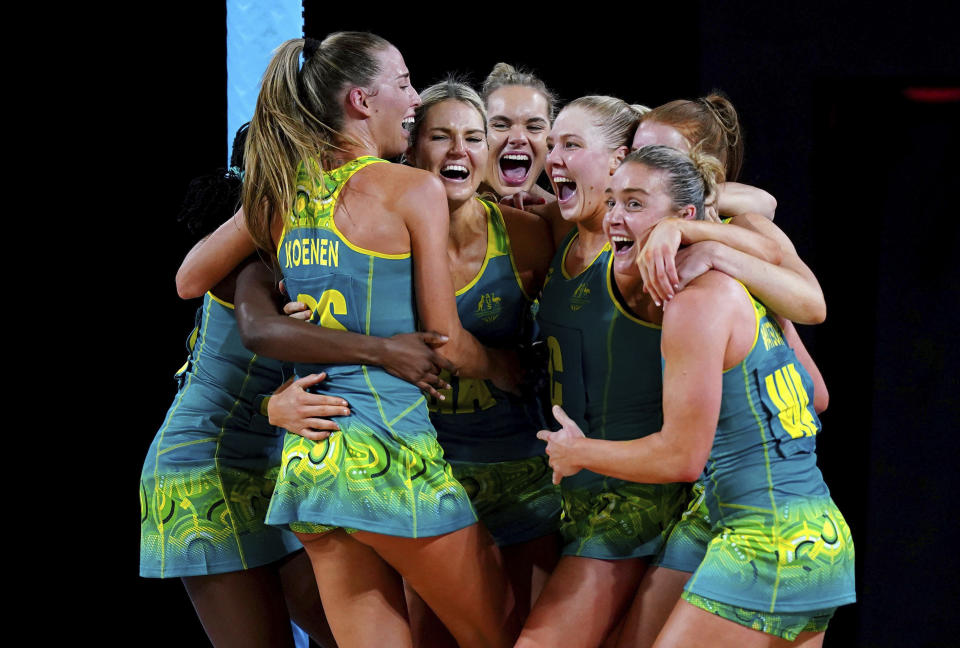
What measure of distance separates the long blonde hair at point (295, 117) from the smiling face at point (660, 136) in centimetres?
61

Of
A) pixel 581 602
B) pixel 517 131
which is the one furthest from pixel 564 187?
pixel 581 602

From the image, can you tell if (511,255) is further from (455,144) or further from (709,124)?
(709,124)

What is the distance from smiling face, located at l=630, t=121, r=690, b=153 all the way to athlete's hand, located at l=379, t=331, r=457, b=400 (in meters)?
0.67

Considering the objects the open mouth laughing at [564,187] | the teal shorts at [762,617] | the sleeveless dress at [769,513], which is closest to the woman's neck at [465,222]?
the open mouth laughing at [564,187]

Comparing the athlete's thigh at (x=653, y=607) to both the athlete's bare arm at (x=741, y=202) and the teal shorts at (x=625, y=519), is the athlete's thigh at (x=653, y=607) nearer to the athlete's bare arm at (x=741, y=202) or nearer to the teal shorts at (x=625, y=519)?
the teal shorts at (x=625, y=519)

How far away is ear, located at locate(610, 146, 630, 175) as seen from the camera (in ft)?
8.30

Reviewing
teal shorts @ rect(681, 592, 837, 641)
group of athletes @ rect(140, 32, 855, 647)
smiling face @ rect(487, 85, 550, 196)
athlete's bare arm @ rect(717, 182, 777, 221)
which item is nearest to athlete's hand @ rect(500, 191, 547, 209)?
smiling face @ rect(487, 85, 550, 196)

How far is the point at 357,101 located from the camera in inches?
89.0

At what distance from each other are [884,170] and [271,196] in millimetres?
2364

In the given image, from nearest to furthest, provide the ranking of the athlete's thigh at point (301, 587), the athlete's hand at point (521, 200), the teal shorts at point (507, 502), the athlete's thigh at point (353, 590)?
the athlete's thigh at point (353, 590)
the teal shorts at point (507, 502)
the athlete's thigh at point (301, 587)
the athlete's hand at point (521, 200)

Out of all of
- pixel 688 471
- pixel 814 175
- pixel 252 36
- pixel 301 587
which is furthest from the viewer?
pixel 814 175

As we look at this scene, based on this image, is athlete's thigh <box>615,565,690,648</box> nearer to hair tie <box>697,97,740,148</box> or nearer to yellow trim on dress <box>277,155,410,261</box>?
yellow trim on dress <box>277,155,410,261</box>

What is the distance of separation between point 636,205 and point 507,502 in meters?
0.81

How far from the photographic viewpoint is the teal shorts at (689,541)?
2.21 m
